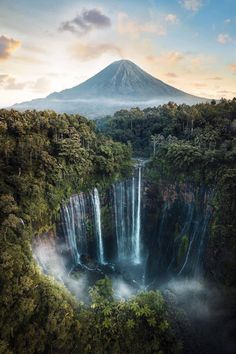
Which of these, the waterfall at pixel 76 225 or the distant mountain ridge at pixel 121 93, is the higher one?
the distant mountain ridge at pixel 121 93

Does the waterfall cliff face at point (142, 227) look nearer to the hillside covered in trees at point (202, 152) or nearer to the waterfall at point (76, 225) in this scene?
the waterfall at point (76, 225)

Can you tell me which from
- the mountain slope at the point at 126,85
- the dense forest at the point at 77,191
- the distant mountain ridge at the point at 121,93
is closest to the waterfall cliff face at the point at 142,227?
the dense forest at the point at 77,191

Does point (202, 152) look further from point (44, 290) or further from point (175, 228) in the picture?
point (44, 290)

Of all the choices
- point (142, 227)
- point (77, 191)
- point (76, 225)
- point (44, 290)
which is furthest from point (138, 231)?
point (44, 290)

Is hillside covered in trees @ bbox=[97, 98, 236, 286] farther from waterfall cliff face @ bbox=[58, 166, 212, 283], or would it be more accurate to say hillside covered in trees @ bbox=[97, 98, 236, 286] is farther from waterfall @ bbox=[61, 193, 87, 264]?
waterfall @ bbox=[61, 193, 87, 264]

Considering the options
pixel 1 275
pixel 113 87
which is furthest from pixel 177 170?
pixel 113 87

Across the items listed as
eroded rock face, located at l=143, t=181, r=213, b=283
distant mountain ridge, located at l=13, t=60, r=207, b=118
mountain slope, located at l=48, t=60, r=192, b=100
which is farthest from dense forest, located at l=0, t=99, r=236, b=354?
mountain slope, located at l=48, t=60, r=192, b=100

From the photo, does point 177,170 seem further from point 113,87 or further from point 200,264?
point 113,87
